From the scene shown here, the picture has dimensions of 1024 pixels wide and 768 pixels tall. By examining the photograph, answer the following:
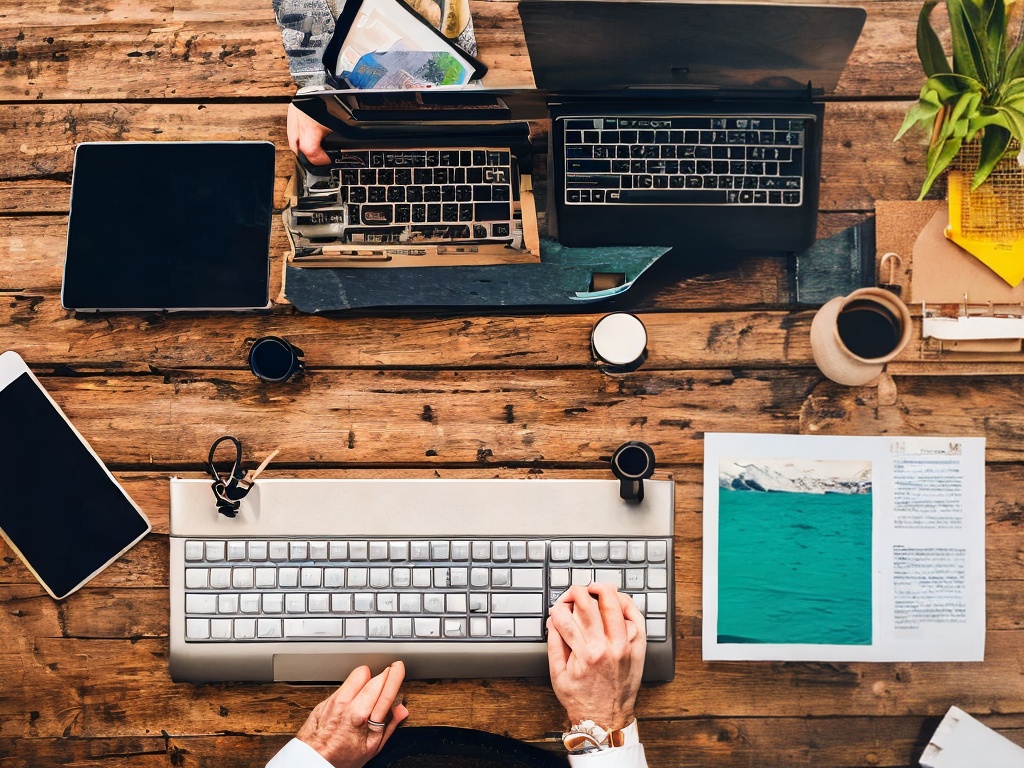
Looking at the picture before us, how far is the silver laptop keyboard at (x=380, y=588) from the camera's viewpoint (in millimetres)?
1007

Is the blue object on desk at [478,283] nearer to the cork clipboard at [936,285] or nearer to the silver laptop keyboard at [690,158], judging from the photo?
the silver laptop keyboard at [690,158]

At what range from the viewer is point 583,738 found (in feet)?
3.28

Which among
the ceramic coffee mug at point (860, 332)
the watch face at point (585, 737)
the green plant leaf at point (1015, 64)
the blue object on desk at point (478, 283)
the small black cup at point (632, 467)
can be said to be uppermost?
the green plant leaf at point (1015, 64)

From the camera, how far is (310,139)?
1034 millimetres

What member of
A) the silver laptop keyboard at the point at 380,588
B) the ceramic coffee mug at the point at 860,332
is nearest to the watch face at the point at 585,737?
the silver laptop keyboard at the point at 380,588

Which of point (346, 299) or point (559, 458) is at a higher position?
point (346, 299)

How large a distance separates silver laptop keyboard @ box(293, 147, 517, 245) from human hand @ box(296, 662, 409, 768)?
2.15ft


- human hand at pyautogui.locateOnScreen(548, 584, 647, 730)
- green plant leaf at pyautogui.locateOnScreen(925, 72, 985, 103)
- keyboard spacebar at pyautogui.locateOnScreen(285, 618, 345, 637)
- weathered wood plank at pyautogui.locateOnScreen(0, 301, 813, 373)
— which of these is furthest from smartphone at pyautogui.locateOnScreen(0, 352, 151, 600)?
green plant leaf at pyautogui.locateOnScreen(925, 72, 985, 103)

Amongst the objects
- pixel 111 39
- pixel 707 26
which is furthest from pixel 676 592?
pixel 111 39

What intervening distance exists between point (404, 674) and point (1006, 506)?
977 millimetres

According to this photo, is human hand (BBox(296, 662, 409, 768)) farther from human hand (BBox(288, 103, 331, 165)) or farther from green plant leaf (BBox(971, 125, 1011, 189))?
green plant leaf (BBox(971, 125, 1011, 189))

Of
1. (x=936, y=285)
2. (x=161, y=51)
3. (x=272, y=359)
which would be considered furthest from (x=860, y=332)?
(x=161, y=51)

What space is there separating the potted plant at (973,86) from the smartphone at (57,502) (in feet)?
4.27

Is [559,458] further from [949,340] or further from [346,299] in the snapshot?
[949,340]
